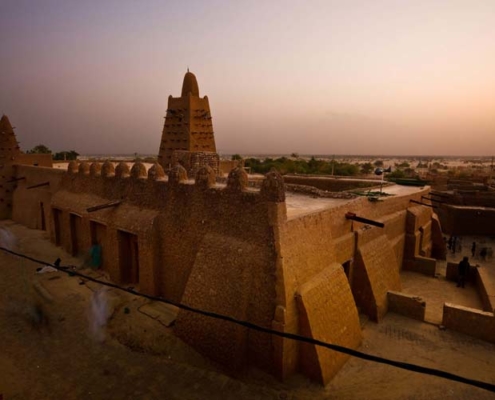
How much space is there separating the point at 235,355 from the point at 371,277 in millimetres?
5694

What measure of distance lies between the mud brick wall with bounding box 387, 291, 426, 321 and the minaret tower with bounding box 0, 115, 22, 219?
24.2 m

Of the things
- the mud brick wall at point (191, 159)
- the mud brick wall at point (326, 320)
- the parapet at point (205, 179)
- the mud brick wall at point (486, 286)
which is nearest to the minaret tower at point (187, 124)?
the mud brick wall at point (191, 159)

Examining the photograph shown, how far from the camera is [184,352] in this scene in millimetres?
8961

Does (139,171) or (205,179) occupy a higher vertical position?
(139,171)

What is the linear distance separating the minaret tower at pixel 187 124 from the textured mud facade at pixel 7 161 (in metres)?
9.58

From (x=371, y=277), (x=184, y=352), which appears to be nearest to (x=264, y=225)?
(x=184, y=352)

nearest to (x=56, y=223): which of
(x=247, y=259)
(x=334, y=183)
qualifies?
(x=247, y=259)

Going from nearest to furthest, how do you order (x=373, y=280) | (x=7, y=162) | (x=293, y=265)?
1. (x=293, y=265)
2. (x=373, y=280)
3. (x=7, y=162)

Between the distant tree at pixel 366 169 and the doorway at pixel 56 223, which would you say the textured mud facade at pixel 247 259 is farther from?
the distant tree at pixel 366 169

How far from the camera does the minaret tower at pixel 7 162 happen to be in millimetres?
22547

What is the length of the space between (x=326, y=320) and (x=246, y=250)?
2736 mm

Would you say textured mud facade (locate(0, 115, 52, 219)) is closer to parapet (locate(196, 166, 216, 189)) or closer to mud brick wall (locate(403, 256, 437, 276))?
parapet (locate(196, 166, 216, 189))

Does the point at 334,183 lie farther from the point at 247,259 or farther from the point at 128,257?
the point at 247,259

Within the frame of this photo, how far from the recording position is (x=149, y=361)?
28.3 ft
